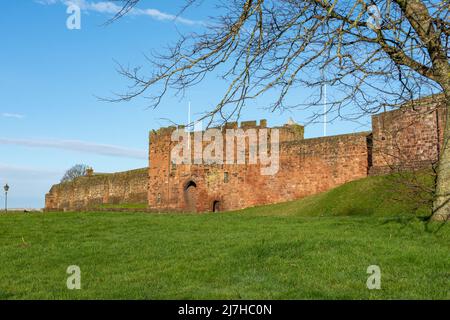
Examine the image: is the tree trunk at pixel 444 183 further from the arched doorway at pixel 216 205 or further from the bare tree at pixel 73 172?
the bare tree at pixel 73 172

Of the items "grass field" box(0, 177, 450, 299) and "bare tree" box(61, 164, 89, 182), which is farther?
"bare tree" box(61, 164, 89, 182)

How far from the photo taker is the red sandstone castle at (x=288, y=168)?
76.3ft

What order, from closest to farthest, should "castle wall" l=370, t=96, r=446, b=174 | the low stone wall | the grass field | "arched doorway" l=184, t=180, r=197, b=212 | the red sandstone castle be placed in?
the grass field, "castle wall" l=370, t=96, r=446, b=174, the red sandstone castle, "arched doorway" l=184, t=180, r=197, b=212, the low stone wall

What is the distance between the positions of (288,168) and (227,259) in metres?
22.1

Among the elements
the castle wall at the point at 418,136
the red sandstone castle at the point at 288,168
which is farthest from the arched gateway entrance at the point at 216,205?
the castle wall at the point at 418,136

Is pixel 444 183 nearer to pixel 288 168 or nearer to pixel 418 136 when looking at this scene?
pixel 418 136

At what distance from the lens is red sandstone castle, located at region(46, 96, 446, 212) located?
2325 centimetres

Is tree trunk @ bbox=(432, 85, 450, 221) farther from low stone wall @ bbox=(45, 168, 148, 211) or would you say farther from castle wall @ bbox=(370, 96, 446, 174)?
low stone wall @ bbox=(45, 168, 148, 211)

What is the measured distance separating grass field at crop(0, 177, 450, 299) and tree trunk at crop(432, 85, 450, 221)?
395mm

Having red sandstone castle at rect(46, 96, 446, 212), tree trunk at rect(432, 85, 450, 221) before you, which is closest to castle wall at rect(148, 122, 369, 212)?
red sandstone castle at rect(46, 96, 446, 212)

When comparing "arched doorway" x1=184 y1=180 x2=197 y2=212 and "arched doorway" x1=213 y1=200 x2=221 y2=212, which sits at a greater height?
"arched doorway" x1=184 y1=180 x2=197 y2=212

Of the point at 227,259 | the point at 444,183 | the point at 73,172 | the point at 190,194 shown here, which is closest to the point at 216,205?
the point at 190,194
